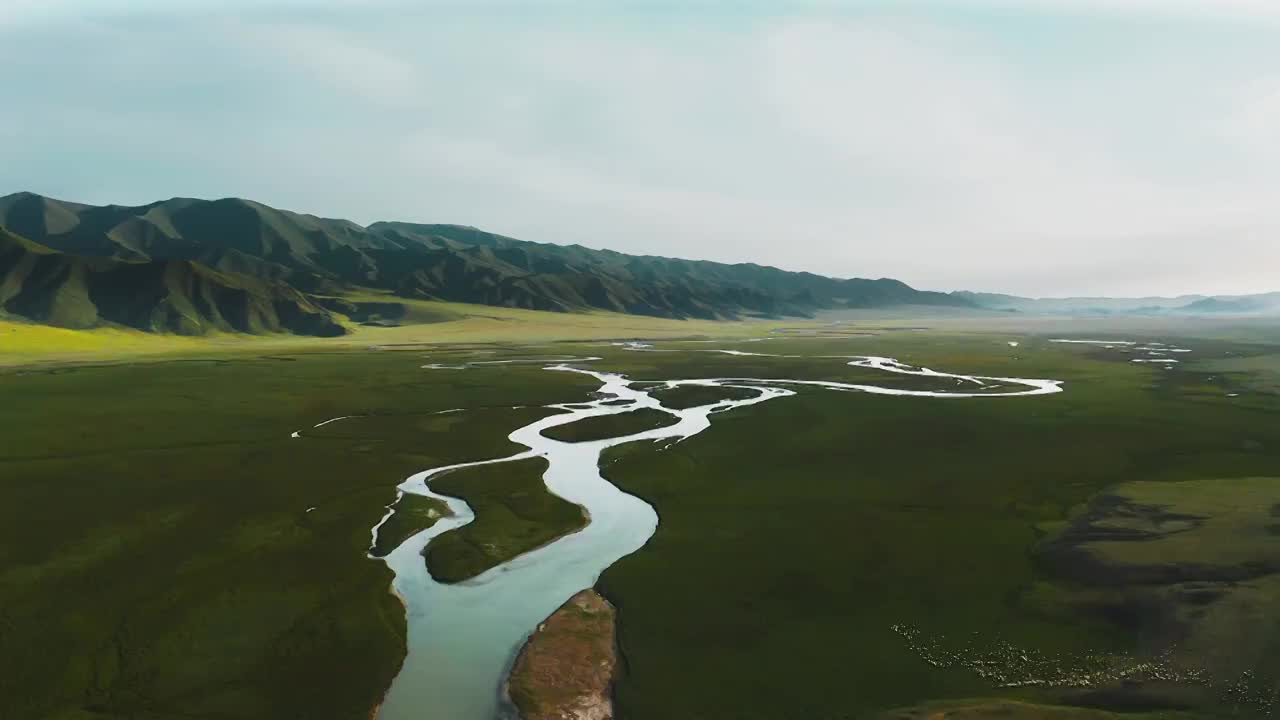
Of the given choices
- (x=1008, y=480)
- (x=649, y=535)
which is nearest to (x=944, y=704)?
(x=649, y=535)

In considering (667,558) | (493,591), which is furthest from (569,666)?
(667,558)

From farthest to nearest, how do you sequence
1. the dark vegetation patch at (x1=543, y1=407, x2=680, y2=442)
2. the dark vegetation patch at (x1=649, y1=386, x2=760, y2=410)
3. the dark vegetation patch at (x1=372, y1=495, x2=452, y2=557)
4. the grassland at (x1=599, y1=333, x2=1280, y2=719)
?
the dark vegetation patch at (x1=649, y1=386, x2=760, y2=410) → the dark vegetation patch at (x1=543, y1=407, x2=680, y2=442) → the dark vegetation patch at (x1=372, y1=495, x2=452, y2=557) → the grassland at (x1=599, y1=333, x2=1280, y2=719)

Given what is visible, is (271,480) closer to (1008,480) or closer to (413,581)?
(413,581)

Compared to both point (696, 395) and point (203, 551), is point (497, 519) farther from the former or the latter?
point (696, 395)

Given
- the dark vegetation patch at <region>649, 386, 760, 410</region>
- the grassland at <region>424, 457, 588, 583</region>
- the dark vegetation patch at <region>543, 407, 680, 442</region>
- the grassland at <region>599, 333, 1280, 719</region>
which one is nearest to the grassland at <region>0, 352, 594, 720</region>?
the grassland at <region>424, 457, 588, 583</region>

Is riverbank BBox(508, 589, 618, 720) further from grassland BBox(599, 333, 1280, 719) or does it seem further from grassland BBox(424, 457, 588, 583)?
grassland BBox(424, 457, 588, 583)

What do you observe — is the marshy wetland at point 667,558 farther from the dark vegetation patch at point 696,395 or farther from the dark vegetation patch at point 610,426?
the dark vegetation patch at point 696,395

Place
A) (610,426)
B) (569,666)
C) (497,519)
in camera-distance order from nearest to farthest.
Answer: (569,666), (497,519), (610,426)
